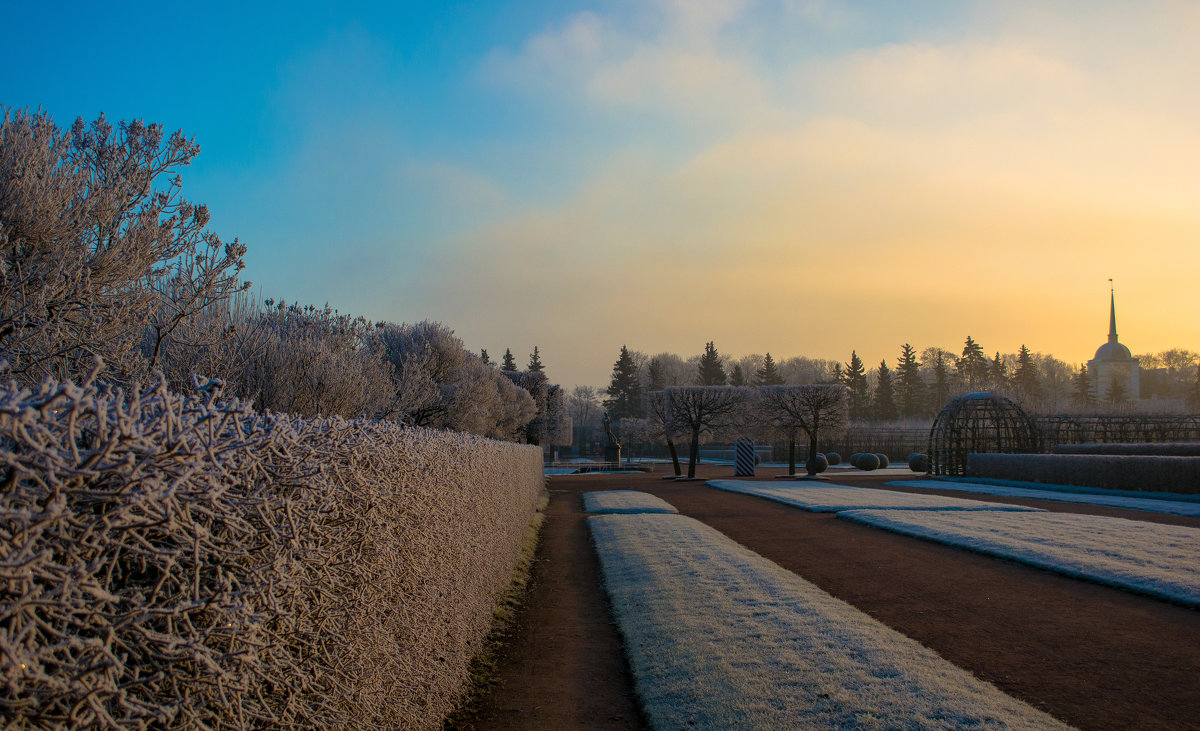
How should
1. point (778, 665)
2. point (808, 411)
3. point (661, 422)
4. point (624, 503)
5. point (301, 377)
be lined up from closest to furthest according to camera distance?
point (778, 665) → point (301, 377) → point (624, 503) → point (808, 411) → point (661, 422)

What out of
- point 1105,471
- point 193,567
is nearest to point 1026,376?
point 1105,471

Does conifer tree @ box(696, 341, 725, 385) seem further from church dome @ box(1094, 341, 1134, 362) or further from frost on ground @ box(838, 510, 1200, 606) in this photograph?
frost on ground @ box(838, 510, 1200, 606)

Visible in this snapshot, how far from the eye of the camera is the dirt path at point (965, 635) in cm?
529

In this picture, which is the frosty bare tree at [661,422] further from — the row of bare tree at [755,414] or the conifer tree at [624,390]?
the conifer tree at [624,390]

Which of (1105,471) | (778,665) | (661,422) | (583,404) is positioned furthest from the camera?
(583,404)

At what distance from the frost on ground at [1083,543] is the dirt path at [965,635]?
0.35 metres

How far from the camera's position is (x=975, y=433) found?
32250mm

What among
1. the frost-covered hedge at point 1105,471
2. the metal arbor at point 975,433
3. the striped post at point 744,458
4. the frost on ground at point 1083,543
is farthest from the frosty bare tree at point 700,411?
the frost on ground at point 1083,543

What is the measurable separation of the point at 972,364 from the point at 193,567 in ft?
327

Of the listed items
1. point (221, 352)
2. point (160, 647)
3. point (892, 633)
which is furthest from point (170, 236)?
point (892, 633)

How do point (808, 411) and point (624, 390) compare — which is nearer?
point (808, 411)

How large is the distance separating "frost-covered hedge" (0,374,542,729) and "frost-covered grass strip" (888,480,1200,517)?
738 inches

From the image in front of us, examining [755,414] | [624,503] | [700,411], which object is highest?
[700,411]

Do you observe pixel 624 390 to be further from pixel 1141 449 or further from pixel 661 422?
pixel 1141 449
